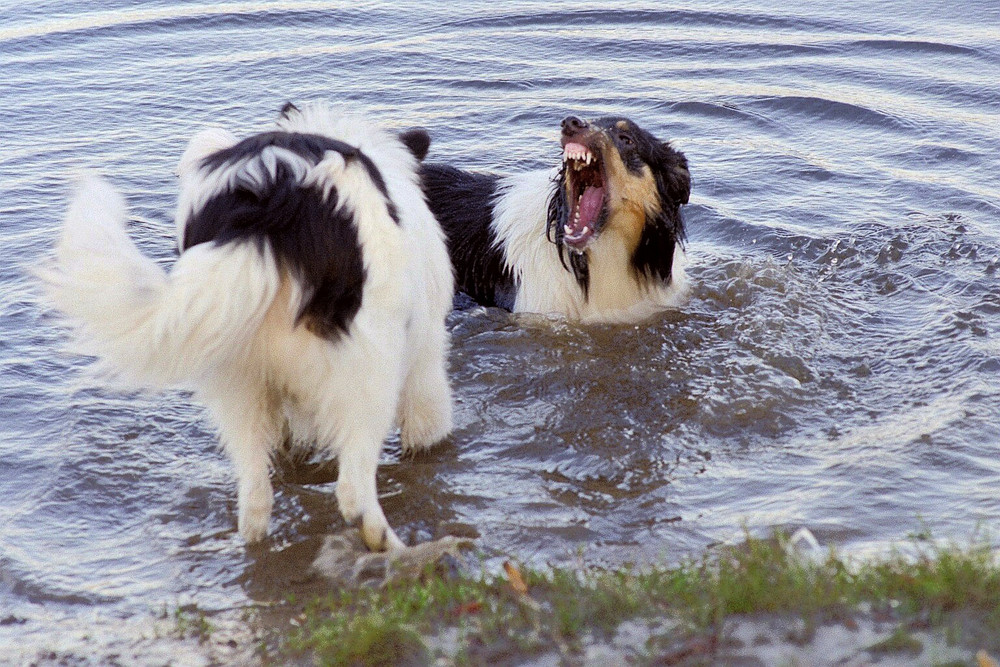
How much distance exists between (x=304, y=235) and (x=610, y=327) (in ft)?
9.42

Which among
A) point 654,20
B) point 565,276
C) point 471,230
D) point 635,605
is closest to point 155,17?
point 654,20

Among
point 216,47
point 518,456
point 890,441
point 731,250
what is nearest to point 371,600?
point 518,456

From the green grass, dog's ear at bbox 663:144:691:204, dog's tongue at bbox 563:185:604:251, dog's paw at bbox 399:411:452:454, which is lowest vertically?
dog's paw at bbox 399:411:452:454

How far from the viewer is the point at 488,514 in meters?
4.09

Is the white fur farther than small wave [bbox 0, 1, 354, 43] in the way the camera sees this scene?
No

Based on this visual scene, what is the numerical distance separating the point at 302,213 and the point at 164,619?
1.32 metres

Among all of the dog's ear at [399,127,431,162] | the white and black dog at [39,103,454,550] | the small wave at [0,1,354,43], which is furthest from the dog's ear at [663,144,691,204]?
the small wave at [0,1,354,43]

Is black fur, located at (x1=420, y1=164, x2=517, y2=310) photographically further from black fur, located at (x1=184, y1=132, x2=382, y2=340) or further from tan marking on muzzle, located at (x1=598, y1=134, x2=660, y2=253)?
black fur, located at (x1=184, y1=132, x2=382, y2=340)

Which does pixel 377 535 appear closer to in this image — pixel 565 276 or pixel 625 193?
pixel 625 193

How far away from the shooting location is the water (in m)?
3.99

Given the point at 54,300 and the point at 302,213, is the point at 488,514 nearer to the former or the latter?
the point at 302,213

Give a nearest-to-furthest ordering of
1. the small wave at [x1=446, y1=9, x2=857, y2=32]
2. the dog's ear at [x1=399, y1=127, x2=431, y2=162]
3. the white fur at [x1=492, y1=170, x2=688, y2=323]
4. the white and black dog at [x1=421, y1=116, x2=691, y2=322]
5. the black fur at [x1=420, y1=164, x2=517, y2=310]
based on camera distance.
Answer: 1. the dog's ear at [x1=399, y1=127, x2=431, y2=162]
2. the white and black dog at [x1=421, y1=116, x2=691, y2=322]
3. the white fur at [x1=492, y1=170, x2=688, y2=323]
4. the black fur at [x1=420, y1=164, x2=517, y2=310]
5. the small wave at [x1=446, y1=9, x2=857, y2=32]

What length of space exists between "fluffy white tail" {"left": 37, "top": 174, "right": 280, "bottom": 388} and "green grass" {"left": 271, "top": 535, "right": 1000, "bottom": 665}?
82 centimetres

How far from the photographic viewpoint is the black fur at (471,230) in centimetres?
614
